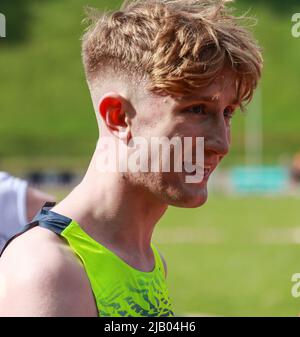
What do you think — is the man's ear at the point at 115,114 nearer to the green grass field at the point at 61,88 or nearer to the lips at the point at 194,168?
the lips at the point at 194,168

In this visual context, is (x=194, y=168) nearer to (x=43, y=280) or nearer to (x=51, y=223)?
(x=51, y=223)

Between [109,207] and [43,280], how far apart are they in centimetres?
40

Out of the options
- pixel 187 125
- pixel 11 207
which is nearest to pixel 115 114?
pixel 187 125

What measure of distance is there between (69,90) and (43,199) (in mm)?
41827

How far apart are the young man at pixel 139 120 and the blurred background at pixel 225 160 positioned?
1051 centimetres

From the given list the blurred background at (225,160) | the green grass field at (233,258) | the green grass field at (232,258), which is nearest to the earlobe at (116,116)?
the green grass field at (232,258)

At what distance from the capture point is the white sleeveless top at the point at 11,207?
4121mm

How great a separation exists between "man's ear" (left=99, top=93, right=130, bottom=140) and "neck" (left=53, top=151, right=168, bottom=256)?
11cm

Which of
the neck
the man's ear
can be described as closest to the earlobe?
the man's ear

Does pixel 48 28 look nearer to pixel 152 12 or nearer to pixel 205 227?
pixel 205 227

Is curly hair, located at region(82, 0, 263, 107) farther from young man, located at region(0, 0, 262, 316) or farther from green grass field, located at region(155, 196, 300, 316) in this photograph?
green grass field, located at region(155, 196, 300, 316)

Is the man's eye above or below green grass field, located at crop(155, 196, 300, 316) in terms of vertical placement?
above

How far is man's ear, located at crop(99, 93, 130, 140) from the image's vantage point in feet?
7.94
